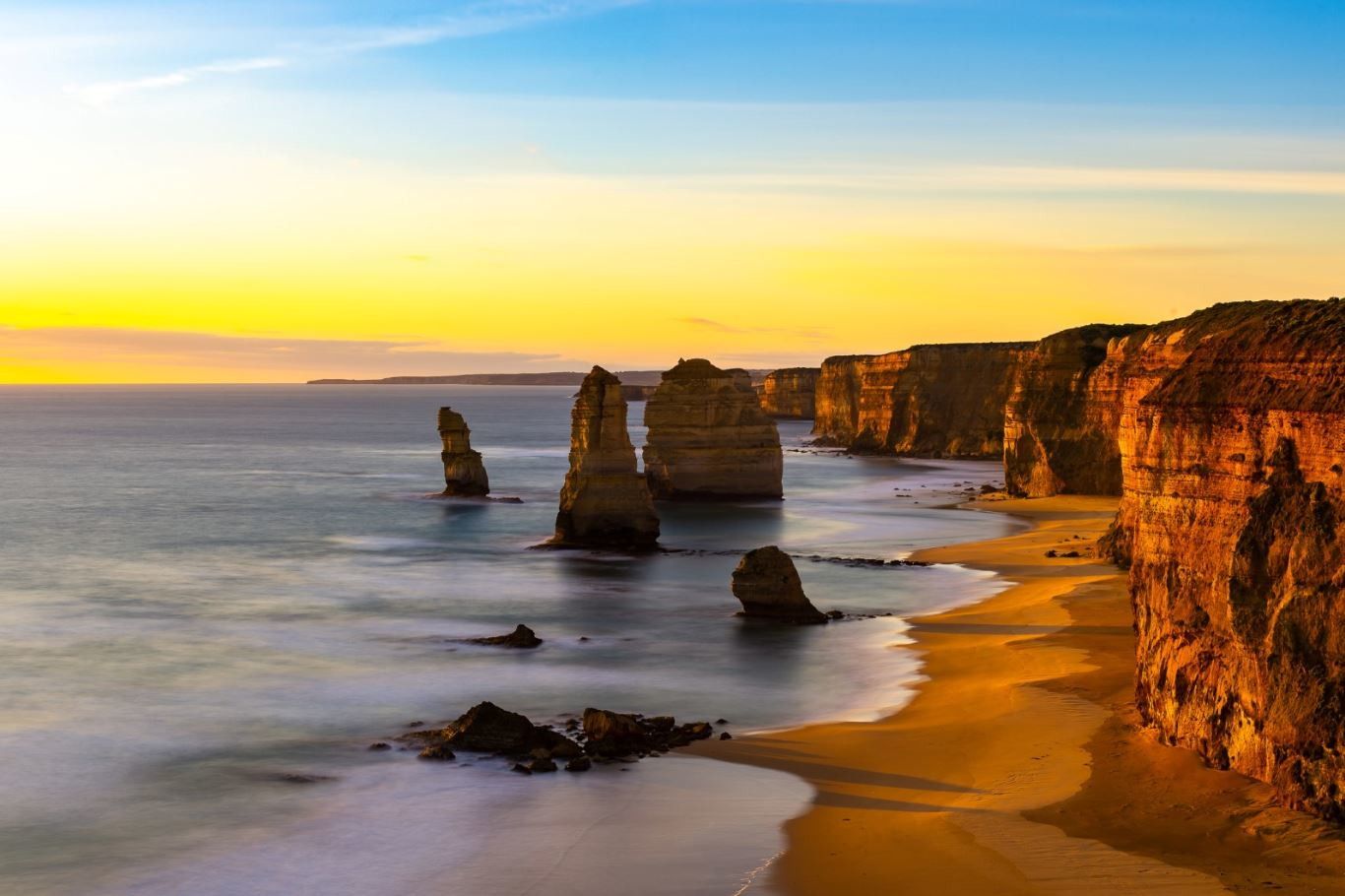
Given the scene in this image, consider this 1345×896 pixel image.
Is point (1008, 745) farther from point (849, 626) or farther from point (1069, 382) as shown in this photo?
point (1069, 382)

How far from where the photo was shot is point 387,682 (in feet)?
129

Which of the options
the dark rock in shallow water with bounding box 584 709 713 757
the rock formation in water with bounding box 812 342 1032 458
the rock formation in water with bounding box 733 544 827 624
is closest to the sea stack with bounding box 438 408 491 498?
the rock formation in water with bounding box 733 544 827 624

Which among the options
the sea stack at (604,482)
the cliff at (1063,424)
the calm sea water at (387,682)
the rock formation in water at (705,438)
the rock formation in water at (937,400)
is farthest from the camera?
the rock formation in water at (937,400)

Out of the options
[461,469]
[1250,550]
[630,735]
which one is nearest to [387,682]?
[630,735]

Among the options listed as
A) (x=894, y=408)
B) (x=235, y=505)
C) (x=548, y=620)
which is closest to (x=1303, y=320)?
(x=548, y=620)

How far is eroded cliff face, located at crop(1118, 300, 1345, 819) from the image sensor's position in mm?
21234

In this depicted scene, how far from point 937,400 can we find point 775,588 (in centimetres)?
9940

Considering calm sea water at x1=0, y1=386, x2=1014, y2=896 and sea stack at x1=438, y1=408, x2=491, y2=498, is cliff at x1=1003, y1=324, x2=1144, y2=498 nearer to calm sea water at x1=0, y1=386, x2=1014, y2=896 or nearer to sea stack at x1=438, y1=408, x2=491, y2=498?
calm sea water at x1=0, y1=386, x2=1014, y2=896

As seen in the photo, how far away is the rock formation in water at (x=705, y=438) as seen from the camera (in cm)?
8981

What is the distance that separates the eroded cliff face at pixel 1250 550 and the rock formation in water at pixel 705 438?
202ft

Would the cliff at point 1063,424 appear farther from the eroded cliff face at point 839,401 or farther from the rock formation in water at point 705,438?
the eroded cliff face at point 839,401

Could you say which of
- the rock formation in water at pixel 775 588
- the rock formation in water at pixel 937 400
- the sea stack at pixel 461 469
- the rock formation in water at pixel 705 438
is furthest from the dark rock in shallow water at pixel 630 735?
the rock formation in water at pixel 937 400

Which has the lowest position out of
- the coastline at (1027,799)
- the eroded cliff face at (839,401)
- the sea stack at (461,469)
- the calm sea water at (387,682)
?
the calm sea water at (387,682)

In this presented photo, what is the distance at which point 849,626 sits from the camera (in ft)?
152
